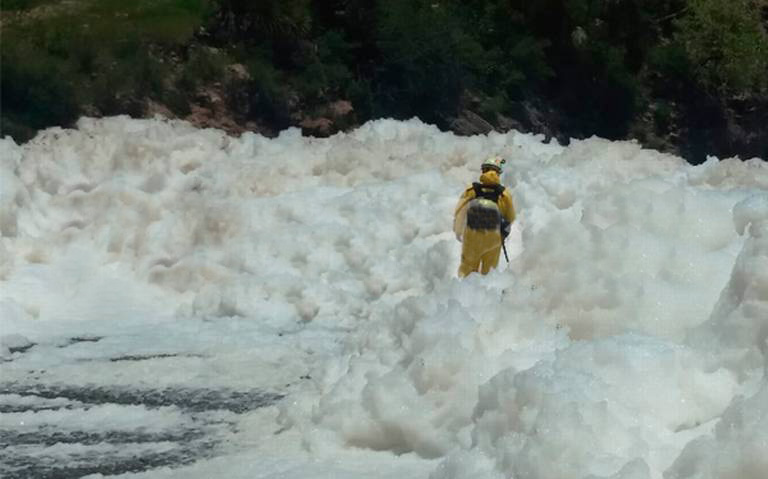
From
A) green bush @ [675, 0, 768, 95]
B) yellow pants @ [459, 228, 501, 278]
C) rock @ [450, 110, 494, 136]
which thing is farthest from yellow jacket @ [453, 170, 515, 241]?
green bush @ [675, 0, 768, 95]

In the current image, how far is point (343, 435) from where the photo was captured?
6945mm

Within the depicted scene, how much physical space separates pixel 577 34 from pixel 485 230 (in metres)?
19.5

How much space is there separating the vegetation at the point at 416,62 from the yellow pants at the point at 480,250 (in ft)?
43.0

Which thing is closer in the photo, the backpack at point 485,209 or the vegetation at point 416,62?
the backpack at point 485,209

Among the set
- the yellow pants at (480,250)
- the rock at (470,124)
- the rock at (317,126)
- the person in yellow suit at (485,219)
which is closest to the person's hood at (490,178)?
the person in yellow suit at (485,219)

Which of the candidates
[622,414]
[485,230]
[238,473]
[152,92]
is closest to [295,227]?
[485,230]

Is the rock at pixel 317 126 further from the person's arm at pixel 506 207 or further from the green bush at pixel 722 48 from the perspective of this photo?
the person's arm at pixel 506 207

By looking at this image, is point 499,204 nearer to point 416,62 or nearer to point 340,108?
point 340,108

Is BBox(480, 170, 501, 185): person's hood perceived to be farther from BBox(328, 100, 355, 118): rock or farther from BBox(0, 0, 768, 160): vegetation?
BBox(328, 100, 355, 118): rock

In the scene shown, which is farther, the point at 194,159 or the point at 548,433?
the point at 194,159

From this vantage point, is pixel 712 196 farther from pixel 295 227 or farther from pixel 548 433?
pixel 295 227

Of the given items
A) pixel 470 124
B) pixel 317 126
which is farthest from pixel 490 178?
pixel 470 124

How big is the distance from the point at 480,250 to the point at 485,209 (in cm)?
35

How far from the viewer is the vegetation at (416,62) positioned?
2303 centimetres
